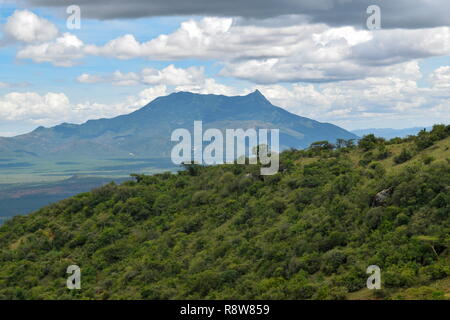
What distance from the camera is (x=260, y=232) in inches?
2453

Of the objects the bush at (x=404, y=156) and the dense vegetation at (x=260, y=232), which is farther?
the bush at (x=404, y=156)

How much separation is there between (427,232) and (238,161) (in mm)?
56875

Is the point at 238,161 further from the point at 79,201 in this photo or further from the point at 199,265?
the point at 199,265

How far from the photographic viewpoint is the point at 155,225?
80.3 metres

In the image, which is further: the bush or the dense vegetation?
the bush

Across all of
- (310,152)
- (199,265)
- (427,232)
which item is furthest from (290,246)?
(310,152)

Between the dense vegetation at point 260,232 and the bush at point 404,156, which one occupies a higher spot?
the bush at point 404,156

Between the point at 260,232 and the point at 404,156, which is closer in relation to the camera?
the point at 260,232

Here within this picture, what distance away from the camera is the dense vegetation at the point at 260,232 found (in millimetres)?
41031

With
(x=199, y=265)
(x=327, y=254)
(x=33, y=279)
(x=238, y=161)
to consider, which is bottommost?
(x=33, y=279)

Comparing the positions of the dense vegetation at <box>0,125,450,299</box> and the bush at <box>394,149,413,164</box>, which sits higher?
the bush at <box>394,149,413,164</box>

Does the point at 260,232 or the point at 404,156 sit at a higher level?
the point at 404,156

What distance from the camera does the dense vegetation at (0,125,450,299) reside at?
4103 cm
